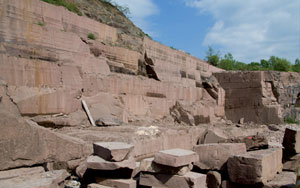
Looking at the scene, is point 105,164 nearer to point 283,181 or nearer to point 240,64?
point 283,181

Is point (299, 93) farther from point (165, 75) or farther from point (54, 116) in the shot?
point (54, 116)

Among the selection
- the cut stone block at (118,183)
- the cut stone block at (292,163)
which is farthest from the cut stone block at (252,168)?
the cut stone block at (118,183)

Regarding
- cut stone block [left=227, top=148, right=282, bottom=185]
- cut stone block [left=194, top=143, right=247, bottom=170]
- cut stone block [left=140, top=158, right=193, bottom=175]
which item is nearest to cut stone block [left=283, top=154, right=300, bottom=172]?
cut stone block [left=227, top=148, right=282, bottom=185]

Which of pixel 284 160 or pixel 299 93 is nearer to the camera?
pixel 284 160

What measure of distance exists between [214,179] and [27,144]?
3426mm

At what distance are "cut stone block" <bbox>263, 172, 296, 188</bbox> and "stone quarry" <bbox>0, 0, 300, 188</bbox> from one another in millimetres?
22

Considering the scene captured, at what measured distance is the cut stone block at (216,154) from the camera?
5.77m

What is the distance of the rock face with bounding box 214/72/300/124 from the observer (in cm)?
1359

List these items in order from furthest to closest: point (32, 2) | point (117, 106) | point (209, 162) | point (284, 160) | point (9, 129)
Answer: point (117, 106) < point (32, 2) < point (284, 160) < point (209, 162) < point (9, 129)

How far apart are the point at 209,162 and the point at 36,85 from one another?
13.8 feet

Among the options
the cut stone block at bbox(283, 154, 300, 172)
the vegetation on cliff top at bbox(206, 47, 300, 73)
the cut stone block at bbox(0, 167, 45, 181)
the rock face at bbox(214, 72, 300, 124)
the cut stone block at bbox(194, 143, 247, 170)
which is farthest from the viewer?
the vegetation on cliff top at bbox(206, 47, 300, 73)

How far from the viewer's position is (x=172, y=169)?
4562 millimetres

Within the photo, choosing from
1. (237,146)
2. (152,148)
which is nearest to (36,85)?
(152,148)

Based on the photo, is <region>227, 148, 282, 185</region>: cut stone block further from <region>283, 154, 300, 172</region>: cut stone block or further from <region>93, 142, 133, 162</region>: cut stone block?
<region>93, 142, 133, 162</region>: cut stone block
